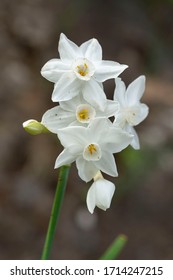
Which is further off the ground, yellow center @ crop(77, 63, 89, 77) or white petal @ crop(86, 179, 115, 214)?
yellow center @ crop(77, 63, 89, 77)

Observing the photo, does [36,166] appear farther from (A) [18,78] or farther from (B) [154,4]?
(B) [154,4]

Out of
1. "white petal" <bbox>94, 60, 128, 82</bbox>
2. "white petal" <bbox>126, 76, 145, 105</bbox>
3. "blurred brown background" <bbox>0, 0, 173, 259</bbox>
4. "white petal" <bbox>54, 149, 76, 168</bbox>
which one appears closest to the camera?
"white petal" <bbox>54, 149, 76, 168</bbox>

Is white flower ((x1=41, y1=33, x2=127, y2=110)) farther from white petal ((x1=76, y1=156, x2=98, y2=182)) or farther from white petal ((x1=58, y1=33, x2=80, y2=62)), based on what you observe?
white petal ((x1=76, y1=156, x2=98, y2=182))

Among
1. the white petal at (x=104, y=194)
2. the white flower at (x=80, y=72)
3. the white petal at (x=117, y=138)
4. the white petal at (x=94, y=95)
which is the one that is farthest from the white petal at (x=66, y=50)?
the white petal at (x=104, y=194)

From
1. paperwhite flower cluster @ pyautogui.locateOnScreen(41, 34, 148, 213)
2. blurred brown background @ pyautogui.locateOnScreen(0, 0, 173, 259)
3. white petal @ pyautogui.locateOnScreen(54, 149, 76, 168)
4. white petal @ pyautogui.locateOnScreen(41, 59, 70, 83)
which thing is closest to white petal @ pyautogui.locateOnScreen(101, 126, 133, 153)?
paperwhite flower cluster @ pyautogui.locateOnScreen(41, 34, 148, 213)

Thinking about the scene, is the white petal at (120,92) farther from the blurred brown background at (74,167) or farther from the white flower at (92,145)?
the blurred brown background at (74,167)
